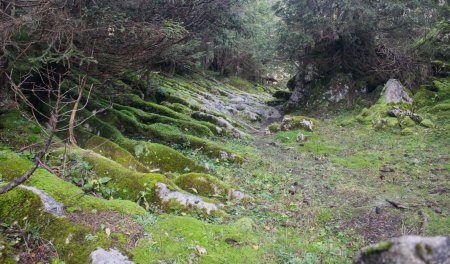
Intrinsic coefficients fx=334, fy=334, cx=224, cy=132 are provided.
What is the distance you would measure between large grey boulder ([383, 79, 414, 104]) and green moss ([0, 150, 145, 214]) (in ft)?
45.9

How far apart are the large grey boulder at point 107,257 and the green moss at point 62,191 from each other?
3.25ft

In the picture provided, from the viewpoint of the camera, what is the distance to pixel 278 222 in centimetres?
632

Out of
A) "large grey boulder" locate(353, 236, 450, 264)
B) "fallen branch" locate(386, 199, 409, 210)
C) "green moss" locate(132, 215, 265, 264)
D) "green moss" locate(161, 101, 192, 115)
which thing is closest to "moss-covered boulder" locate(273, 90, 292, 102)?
"green moss" locate(161, 101, 192, 115)

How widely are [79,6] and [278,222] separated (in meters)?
6.72

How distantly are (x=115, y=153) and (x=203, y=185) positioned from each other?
8.06 feet

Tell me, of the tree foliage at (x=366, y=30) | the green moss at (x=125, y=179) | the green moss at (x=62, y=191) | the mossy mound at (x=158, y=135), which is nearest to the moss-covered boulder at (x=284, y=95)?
the tree foliage at (x=366, y=30)

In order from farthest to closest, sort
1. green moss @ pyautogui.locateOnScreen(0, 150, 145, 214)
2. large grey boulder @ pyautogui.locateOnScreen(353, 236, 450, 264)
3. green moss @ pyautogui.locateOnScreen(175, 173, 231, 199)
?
green moss @ pyautogui.locateOnScreen(175, 173, 231, 199) < green moss @ pyautogui.locateOnScreen(0, 150, 145, 214) < large grey boulder @ pyautogui.locateOnScreen(353, 236, 450, 264)

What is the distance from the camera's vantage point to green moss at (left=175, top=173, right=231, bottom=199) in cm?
699

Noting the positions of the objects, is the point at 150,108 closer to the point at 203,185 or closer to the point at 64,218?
the point at 203,185

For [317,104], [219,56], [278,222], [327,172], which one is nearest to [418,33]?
[317,104]

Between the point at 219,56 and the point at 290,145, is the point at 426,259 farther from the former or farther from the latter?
the point at 219,56

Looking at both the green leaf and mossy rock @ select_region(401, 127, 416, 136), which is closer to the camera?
the green leaf

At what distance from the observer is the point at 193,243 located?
4652 millimetres

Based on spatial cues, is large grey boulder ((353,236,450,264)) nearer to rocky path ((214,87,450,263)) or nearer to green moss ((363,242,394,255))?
green moss ((363,242,394,255))
